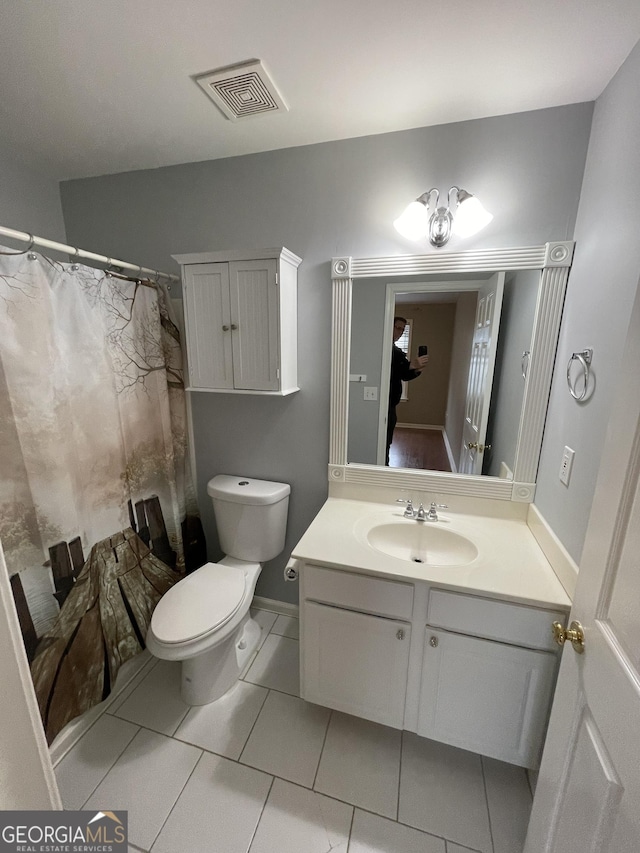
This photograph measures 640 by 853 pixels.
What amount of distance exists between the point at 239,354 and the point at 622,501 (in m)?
1.35

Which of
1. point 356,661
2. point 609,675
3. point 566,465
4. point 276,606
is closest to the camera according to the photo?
point 609,675

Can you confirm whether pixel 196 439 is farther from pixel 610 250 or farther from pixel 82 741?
pixel 610 250

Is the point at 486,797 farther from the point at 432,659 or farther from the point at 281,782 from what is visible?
the point at 281,782

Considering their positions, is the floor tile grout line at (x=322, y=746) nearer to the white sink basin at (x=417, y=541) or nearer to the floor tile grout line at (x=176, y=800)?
the floor tile grout line at (x=176, y=800)

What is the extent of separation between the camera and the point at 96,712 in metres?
1.40

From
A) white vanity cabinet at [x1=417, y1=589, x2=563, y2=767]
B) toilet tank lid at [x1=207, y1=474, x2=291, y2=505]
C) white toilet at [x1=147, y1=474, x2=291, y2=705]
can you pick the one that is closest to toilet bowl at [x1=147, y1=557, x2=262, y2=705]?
white toilet at [x1=147, y1=474, x2=291, y2=705]

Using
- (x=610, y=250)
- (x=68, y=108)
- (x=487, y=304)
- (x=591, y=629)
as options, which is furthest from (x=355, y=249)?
(x=591, y=629)

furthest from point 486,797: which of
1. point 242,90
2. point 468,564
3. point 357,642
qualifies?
point 242,90

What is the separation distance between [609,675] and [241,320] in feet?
5.02

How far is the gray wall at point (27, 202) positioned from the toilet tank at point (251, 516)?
1.49 meters

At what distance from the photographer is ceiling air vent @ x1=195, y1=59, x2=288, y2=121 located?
104 cm

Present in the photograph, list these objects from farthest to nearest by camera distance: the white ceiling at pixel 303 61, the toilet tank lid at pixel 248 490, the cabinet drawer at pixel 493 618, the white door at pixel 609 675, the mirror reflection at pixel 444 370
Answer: the toilet tank lid at pixel 248 490
the mirror reflection at pixel 444 370
the cabinet drawer at pixel 493 618
the white ceiling at pixel 303 61
the white door at pixel 609 675

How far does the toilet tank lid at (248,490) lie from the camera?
1.62m

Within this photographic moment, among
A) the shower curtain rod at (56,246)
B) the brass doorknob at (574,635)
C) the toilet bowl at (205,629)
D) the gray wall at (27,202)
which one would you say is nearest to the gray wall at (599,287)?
the brass doorknob at (574,635)
